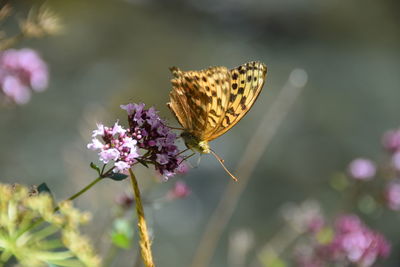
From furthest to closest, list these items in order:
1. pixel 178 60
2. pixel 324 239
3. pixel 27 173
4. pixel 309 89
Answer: pixel 309 89
pixel 178 60
pixel 27 173
pixel 324 239

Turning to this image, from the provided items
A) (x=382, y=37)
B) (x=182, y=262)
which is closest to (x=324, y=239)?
(x=182, y=262)

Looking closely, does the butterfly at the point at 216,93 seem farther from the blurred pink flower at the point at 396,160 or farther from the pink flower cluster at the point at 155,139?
the blurred pink flower at the point at 396,160

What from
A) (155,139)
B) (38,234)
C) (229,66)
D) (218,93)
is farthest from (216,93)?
(229,66)

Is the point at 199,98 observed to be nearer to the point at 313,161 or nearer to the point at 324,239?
the point at 324,239

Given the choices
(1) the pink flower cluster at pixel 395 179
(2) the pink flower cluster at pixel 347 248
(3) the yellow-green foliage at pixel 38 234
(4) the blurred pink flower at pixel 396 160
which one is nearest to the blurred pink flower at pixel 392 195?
(1) the pink flower cluster at pixel 395 179

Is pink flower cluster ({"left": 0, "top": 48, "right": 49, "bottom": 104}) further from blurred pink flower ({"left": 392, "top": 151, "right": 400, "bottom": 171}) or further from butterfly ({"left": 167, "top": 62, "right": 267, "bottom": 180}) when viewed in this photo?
blurred pink flower ({"left": 392, "top": 151, "right": 400, "bottom": 171})

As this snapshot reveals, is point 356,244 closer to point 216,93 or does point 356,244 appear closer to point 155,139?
point 216,93
